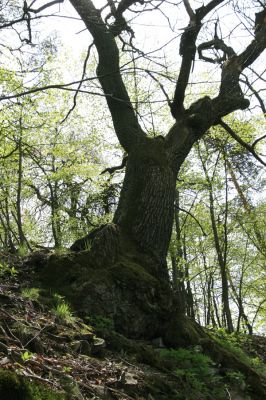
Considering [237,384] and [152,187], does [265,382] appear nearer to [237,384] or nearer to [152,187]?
[237,384]

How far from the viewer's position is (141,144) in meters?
6.33

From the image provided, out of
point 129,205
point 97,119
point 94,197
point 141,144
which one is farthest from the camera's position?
point 97,119

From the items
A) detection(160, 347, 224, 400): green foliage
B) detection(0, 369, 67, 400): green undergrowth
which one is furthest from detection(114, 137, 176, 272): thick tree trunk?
detection(0, 369, 67, 400): green undergrowth

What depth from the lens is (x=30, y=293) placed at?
12.7 ft

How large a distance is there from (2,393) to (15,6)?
12.3 ft

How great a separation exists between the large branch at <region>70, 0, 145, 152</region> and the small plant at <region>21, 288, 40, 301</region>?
124 inches

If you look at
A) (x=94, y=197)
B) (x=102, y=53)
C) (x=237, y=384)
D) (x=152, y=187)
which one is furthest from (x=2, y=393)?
(x=94, y=197)

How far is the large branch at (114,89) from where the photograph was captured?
651 cm

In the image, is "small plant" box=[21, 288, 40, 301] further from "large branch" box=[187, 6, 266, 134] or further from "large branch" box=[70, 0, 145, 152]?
"large branch" box=[187, 6, 266, 134]

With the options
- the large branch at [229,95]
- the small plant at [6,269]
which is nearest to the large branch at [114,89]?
the large branch at [229,95]

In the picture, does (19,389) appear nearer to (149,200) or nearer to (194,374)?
(194,374)

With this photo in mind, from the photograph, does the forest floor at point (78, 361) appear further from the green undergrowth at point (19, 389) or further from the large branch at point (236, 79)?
the large branch at point (236, 79)

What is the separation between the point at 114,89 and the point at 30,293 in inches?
163

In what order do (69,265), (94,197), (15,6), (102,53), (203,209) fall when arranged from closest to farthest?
(15,6) → (69,265) → (102,53) → (94,197) → (203,209)
